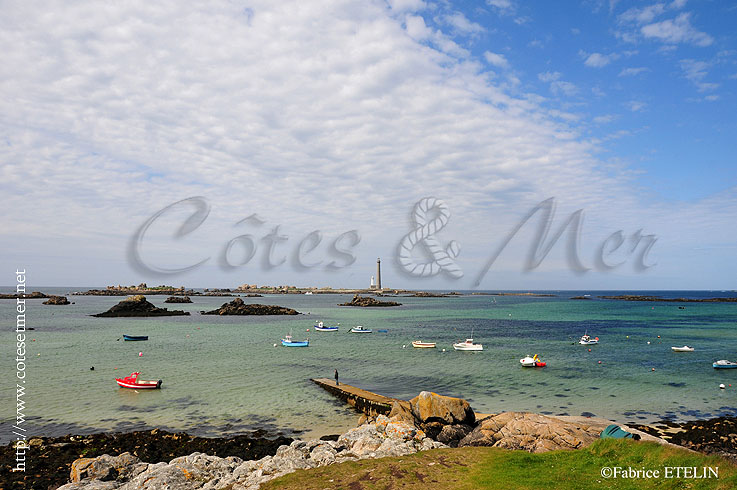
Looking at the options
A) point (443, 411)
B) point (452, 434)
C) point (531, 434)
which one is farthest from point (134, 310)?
point (531, 434)

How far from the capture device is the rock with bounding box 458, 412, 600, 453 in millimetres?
18344

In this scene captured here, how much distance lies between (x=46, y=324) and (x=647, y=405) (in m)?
109

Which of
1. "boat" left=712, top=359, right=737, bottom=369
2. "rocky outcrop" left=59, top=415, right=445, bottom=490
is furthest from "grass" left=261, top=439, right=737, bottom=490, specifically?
"boat" left=712, top=359, right=737, bottom=369

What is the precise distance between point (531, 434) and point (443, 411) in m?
5.45

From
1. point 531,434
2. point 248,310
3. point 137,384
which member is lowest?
point 248,310

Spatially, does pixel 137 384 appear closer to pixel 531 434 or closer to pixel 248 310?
pixel 531 434

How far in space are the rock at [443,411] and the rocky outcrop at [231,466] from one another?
6.22m

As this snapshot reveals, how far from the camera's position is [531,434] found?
19.4 meters

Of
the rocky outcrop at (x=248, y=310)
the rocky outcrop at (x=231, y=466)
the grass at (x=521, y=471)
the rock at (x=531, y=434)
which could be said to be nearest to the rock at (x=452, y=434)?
the rock at (x=531, y=434)

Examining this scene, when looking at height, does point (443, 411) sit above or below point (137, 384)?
above

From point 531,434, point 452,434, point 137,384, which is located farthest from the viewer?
point 137,384

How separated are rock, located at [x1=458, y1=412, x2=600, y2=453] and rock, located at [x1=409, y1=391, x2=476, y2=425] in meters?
1.80

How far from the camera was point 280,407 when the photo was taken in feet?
98.5

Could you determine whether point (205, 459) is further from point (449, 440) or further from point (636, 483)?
point (636, 483)
